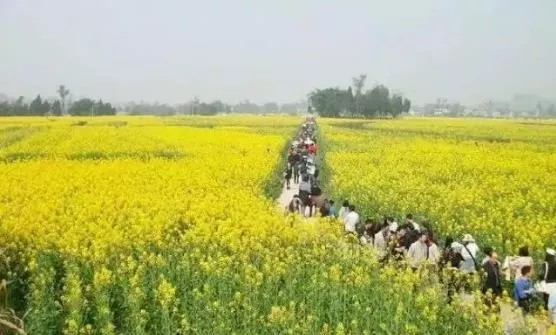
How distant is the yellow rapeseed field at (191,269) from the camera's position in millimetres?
9594

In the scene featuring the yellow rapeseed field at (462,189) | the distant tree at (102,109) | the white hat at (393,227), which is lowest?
the distant tree at (102,109)

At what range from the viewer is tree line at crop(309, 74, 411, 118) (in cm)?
13550

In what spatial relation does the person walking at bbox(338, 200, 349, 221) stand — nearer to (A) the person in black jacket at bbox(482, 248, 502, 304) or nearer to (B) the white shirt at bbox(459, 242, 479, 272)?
(B) the white shirt at bbox(459, 242, 479, 272)

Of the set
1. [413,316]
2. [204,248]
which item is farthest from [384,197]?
[413,316]

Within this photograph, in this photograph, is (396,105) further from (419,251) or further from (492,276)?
(492,276)

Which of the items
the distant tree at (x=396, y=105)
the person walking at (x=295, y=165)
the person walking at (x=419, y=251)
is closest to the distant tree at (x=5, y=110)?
the distant tree at (x=396, y=105)

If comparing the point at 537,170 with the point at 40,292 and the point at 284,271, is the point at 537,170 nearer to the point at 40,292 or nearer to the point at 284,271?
the point at 284,271

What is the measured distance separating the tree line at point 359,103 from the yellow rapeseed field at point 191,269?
11418 centimetres

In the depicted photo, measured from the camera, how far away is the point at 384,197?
22.5 meters

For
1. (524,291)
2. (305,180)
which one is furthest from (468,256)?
(305,180)

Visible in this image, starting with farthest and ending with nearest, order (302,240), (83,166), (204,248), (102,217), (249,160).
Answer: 1. (249,160)
2. (83,166)
3. (102,217)
4. (302,240)
5. (204,248)

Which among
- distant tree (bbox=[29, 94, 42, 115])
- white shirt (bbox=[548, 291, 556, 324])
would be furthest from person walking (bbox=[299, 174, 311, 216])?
distant tree (bbox=[29, 94, 42, 115])

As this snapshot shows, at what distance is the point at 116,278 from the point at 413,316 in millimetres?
4724

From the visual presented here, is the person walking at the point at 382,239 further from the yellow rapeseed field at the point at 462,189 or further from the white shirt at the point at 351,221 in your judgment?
the yellow rapeseed field at the point at 462,189
